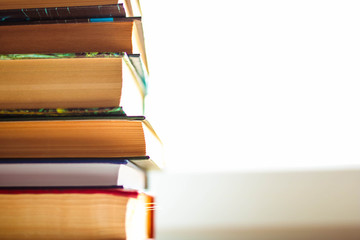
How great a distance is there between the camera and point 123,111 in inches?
14.9

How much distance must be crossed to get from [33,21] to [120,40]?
126 mm

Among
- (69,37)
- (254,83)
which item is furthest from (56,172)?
(254,83)

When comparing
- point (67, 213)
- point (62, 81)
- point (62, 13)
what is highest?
point (62, 13)

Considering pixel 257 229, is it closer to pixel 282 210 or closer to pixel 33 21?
pixel 282 210


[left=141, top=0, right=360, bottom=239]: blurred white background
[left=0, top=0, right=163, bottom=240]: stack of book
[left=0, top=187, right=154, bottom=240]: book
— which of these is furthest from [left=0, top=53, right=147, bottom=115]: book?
[left=141, top=0, right=360, bottom=239]: blurred white background

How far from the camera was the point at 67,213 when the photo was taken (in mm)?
336

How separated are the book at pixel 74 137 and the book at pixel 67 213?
0.19ft

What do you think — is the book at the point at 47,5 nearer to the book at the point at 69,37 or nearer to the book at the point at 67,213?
the book at the point at 69,37

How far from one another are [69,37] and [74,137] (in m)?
0.14

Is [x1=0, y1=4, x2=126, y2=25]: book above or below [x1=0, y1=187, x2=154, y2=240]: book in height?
above

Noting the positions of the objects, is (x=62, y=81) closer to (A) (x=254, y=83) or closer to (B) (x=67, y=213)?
(B) (x=67, y=213)

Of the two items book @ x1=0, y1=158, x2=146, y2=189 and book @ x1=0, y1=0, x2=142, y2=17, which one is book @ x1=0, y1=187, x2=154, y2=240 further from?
book @ x1=0, y1=0, x2=142, y2=17

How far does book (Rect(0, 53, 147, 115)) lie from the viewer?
377 mm

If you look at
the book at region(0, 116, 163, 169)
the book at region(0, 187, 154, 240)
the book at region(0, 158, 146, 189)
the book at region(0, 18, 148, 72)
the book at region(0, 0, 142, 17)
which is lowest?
the book at region(0, 187, 154, 240)
